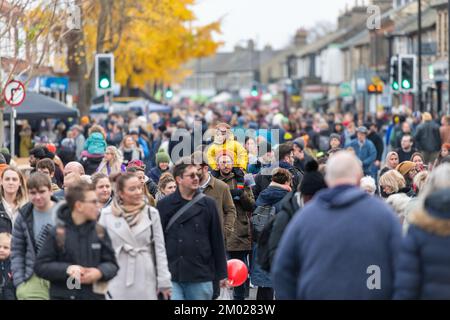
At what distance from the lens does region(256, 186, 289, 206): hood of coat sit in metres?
13.0

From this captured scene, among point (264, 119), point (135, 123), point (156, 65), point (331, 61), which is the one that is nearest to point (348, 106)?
point (331, 61)

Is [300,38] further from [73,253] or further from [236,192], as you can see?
[73,253]

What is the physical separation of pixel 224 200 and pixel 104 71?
46.8ft

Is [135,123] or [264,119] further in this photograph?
[264,119]

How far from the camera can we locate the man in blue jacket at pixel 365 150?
2388cm

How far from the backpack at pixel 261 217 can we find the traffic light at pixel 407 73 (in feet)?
60.3

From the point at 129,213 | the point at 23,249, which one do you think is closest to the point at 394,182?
the point at 129,213

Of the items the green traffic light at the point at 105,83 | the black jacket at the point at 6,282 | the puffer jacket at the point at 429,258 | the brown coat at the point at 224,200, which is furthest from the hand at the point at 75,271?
the green traffic light at the point at 105,83

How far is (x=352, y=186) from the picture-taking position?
25.3 feet

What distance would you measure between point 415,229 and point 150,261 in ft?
8.88

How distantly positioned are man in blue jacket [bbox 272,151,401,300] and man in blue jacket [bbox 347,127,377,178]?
1598 cm

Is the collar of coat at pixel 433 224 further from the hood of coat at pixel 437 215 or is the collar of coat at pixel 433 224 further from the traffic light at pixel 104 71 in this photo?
the traffic light at pixel 104 71
